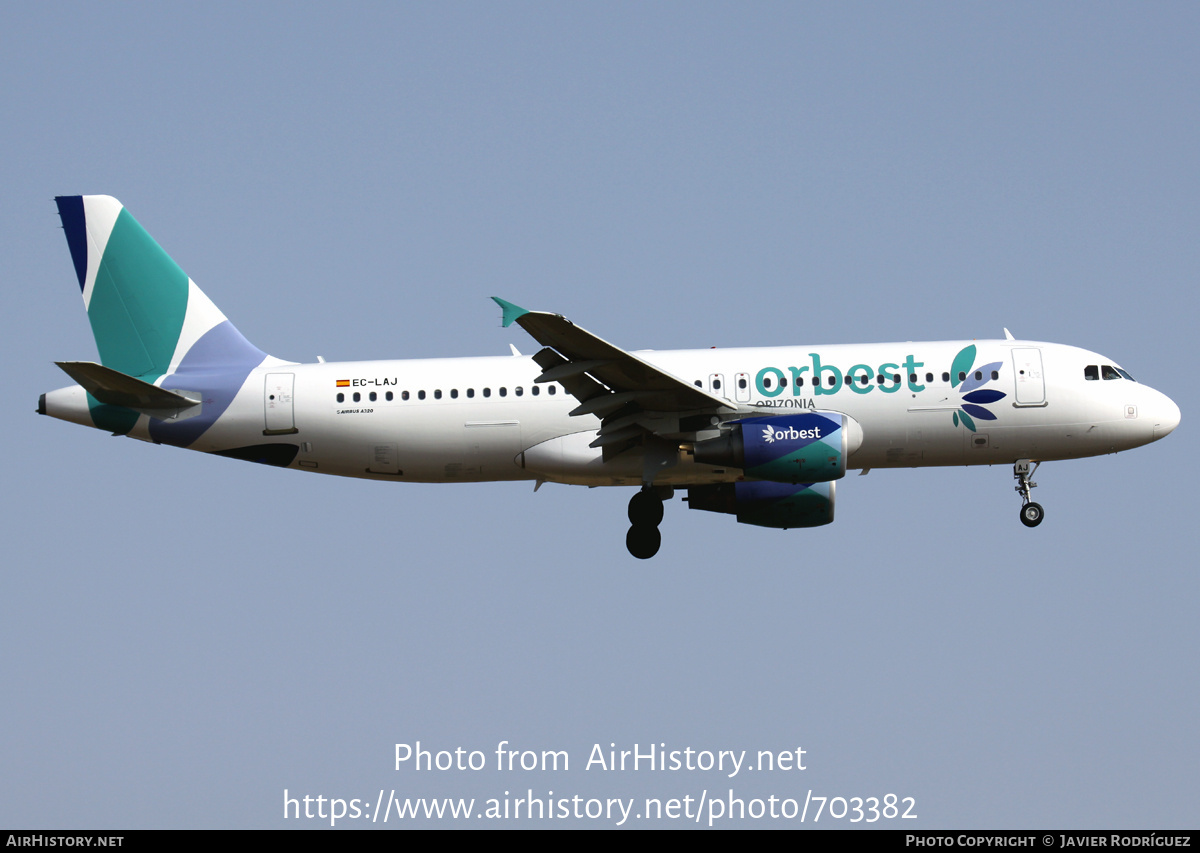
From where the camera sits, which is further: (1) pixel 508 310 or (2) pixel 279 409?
(2) pixel 279 409

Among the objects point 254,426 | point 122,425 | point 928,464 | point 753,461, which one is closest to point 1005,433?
point 928,464

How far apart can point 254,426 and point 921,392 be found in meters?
15.2

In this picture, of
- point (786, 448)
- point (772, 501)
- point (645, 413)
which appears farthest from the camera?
point (772, 501)

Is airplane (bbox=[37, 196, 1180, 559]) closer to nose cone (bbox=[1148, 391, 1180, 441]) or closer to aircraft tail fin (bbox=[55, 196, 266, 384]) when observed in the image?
nose cone (bbox=[1148, 391, 1180, 441])

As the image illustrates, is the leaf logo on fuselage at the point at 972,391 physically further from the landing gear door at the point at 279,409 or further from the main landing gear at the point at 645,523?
the landing gear door at the point at 279,409

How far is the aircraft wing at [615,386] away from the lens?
28047 millimetres

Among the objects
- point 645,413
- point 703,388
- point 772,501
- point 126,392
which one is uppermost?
point 703,388

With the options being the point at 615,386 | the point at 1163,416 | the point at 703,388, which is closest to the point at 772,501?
the point at 703,388

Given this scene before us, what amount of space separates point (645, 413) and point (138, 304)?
514 inches

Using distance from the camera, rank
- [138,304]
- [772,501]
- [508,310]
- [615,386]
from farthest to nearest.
→ 1. [138,304]
2. [772,501]
3. [615,386]
4. [508,310]

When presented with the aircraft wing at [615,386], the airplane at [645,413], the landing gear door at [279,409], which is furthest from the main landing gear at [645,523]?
the landing gear door at [279,409]

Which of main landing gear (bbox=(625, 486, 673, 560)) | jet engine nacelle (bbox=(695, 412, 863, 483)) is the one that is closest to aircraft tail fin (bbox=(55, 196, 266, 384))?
main landing gear (bbox=(625, 486, 673, 560))

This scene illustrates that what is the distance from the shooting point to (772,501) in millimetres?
33438

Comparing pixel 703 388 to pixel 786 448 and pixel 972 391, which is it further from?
pixel 972 391
